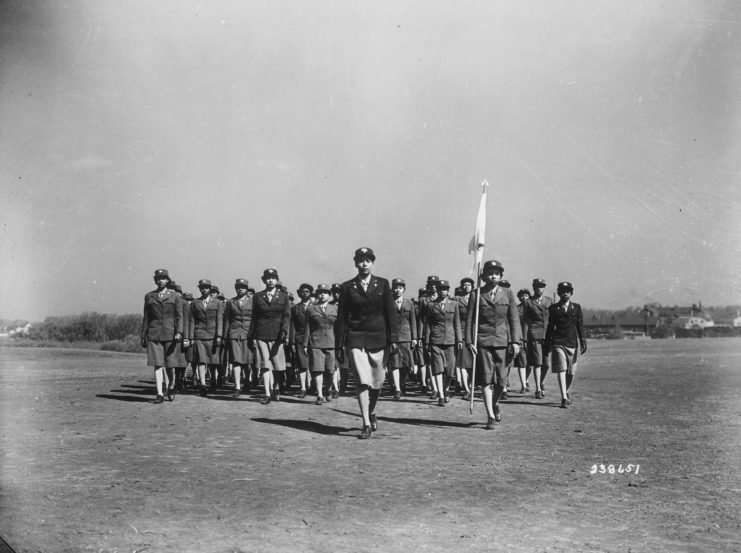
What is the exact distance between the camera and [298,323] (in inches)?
558

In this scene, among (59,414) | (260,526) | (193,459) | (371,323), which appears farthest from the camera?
(59,414)

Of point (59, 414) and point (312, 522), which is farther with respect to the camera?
point (59, 414)

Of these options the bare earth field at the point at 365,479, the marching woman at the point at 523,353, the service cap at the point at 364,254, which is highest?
the service cap at the point at 364,254

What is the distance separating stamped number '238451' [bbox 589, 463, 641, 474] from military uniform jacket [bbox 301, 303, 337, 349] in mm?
6481

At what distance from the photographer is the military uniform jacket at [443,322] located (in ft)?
41.9

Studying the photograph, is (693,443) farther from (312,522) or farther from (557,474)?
(312,522)

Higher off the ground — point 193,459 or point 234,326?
point 234,326

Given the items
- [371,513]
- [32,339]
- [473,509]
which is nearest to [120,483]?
[371,513]

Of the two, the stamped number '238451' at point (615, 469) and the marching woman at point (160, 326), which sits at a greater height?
the marching woman at point (160, 326)

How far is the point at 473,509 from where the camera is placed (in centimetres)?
520

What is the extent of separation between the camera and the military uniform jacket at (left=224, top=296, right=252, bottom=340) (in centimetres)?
1321

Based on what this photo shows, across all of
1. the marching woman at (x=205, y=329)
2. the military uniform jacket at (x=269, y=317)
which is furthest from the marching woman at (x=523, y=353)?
the marching woman at (x=205, y=329)

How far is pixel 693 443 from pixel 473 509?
162 inches

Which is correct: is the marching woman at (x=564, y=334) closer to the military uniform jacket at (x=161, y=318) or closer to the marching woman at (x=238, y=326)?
the marching woman at (x=238, y=326)
